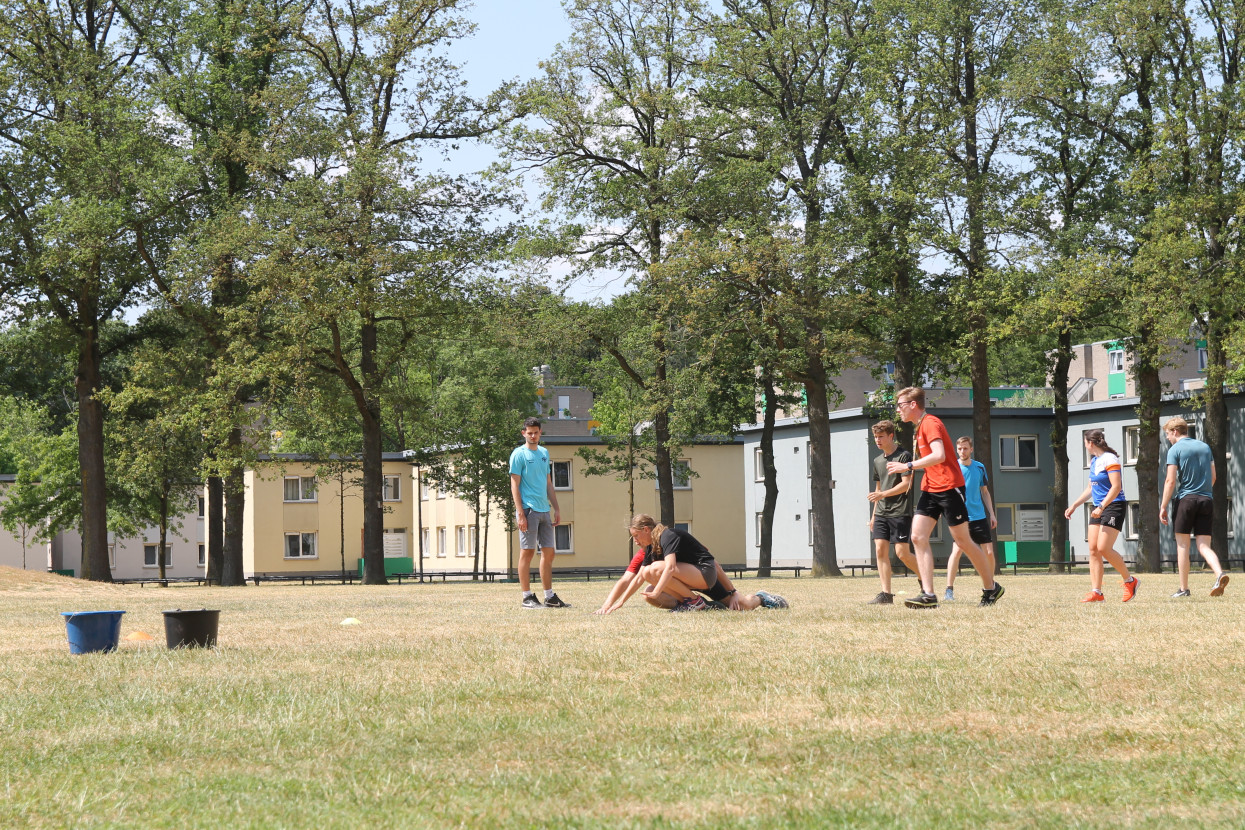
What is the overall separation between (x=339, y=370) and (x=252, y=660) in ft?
98.5

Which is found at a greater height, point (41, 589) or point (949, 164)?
point (949, 164)

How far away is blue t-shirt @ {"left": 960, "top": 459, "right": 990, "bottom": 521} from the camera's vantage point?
50.6 feet

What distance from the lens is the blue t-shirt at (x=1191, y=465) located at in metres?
16.0

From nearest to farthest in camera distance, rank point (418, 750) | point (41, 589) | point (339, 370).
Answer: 1. point (418, 750)
2. point (41, 589)
3. point (339, 370)

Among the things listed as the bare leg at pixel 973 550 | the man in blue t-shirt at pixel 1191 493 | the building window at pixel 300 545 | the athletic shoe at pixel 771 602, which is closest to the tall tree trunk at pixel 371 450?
the man in blue t-shirt at pixel 1191 493

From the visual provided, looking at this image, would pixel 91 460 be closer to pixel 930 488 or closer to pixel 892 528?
pixel 892 528

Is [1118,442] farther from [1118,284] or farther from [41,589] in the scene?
[41,589]

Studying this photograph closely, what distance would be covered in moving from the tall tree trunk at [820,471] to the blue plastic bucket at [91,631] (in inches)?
1160

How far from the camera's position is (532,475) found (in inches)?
636

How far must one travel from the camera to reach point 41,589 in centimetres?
2561

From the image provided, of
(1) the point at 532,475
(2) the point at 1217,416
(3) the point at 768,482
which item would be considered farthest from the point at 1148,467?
(1) the point at 532,475

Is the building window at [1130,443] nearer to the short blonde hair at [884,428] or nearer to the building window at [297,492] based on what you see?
the building window at [297,492]

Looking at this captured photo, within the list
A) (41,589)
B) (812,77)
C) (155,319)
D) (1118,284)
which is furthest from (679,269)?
(41,589)

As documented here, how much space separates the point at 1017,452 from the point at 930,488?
48284 mm
